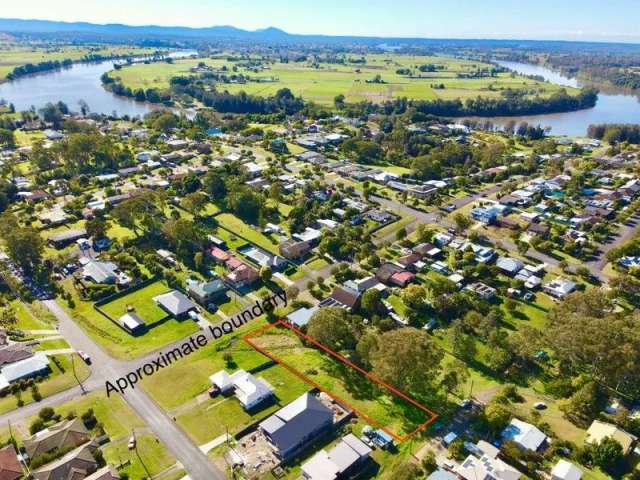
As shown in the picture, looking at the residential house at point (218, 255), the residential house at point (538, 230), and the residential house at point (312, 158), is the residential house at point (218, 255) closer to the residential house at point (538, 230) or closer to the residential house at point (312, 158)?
the residential house at point (312, 158)

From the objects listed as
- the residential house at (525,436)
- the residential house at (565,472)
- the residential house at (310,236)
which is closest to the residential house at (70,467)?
the residential house at (525,436)

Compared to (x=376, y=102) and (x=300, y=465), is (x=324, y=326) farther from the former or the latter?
(x=376, y=102)

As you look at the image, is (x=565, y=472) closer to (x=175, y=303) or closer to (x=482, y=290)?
(x=482, y=290)

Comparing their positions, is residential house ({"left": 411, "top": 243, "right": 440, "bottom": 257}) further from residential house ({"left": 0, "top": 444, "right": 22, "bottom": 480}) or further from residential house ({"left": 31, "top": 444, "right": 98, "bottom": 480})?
residential house ({"left": 0, "top": 444, "right": 22, "bottom": 480})

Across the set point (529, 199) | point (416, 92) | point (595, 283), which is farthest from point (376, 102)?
point (595, 283)

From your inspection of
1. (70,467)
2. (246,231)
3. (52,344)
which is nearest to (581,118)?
(246,231)

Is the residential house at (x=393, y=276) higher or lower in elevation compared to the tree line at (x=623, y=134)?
lower
